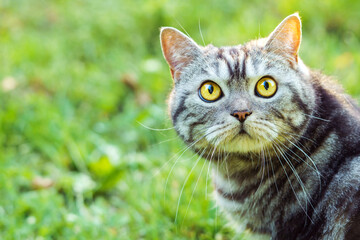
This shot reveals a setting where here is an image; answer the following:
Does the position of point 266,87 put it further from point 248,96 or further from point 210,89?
point 210,89

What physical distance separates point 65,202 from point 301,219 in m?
1.74

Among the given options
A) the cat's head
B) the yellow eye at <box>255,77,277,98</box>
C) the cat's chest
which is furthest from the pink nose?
the cat's chest

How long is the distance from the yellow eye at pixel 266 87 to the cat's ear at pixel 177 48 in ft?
1.38

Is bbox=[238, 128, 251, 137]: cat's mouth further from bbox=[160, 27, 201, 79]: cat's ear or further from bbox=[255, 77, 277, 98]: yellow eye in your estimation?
bbox=[160, 27, 201, 79]: cat's ear

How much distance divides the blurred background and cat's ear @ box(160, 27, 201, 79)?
1.41ft

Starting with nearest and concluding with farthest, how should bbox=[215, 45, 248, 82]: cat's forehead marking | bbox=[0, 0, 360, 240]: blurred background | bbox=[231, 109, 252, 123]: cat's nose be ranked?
1. bbox=[231, 109, 252, 123]: cat's nose
2. bbox=[215, 45, 248, 82]: cat's forehead marking
3. bbox=[0, 0, 360, 240]: blurred background

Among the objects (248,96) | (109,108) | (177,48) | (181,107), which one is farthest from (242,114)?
(109,108)

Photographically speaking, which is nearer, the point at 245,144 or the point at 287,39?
the point at 245,144

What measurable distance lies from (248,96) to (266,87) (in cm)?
11

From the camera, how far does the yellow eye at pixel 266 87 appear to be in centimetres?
217

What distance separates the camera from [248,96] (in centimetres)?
215

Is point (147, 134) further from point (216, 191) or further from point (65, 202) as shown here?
point (216, 191)

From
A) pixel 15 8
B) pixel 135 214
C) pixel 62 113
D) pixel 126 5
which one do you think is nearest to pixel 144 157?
pixel 135 214

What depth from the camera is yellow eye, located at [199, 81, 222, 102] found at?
2.23 m
